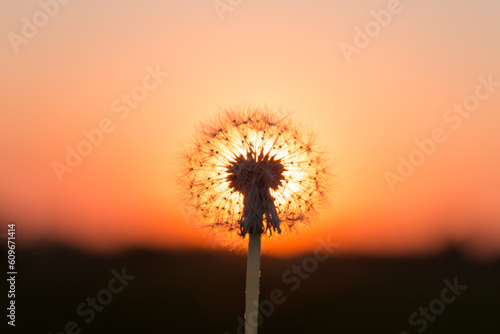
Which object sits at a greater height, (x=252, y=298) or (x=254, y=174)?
(x=254, y=174)

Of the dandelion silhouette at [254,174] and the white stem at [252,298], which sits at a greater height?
the dandelion silhouette at [254,174]

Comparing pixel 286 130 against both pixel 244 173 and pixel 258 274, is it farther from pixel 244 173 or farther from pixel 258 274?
pixel 258 274

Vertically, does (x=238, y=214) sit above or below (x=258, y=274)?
above

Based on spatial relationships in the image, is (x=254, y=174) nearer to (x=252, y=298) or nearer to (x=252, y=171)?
(x=252, y=171)

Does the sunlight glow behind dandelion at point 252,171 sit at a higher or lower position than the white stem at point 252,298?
higher

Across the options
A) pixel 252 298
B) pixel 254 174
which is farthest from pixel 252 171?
pixel 252 298

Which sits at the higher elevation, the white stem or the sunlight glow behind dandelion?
the sunlight glow behind dandelion

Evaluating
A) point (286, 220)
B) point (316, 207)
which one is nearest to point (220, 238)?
point (286, 220)
